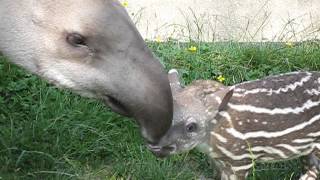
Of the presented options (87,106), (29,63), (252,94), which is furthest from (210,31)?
(29,63)

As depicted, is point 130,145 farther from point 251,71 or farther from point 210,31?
point 210,31

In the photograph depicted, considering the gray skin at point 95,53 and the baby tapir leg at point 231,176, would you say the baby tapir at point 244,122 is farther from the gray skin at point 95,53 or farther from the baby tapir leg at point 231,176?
the gray skin at point 95,53

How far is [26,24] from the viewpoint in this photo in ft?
11.3

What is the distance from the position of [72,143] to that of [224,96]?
50.3 inches

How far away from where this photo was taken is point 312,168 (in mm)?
4387

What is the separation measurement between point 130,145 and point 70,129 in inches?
16.9

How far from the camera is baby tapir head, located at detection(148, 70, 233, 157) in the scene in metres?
3.91

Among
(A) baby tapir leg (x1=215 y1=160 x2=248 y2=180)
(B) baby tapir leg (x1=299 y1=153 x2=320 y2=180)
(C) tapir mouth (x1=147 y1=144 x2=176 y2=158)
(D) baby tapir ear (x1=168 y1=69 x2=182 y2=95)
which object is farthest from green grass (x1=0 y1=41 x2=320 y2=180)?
(D) baby tapir ear (x1=168 y1=69 x2=182 y2=95)

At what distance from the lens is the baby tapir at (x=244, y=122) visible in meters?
3.97

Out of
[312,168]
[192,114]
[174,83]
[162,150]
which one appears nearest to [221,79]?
[312,168]

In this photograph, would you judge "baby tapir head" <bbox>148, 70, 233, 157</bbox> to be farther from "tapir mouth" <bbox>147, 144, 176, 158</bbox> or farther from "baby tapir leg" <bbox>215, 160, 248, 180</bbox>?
"baby tapir leg" <bbox>215, 160, 248, 180</bbox>

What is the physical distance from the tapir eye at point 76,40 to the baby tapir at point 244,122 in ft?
2.66

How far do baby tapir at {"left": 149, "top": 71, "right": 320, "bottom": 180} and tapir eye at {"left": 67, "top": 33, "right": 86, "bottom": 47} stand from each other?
81cm

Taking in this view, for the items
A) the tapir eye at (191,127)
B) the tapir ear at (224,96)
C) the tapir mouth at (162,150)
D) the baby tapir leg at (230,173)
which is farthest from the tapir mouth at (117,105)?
the baby tapir leg at (230,173)
